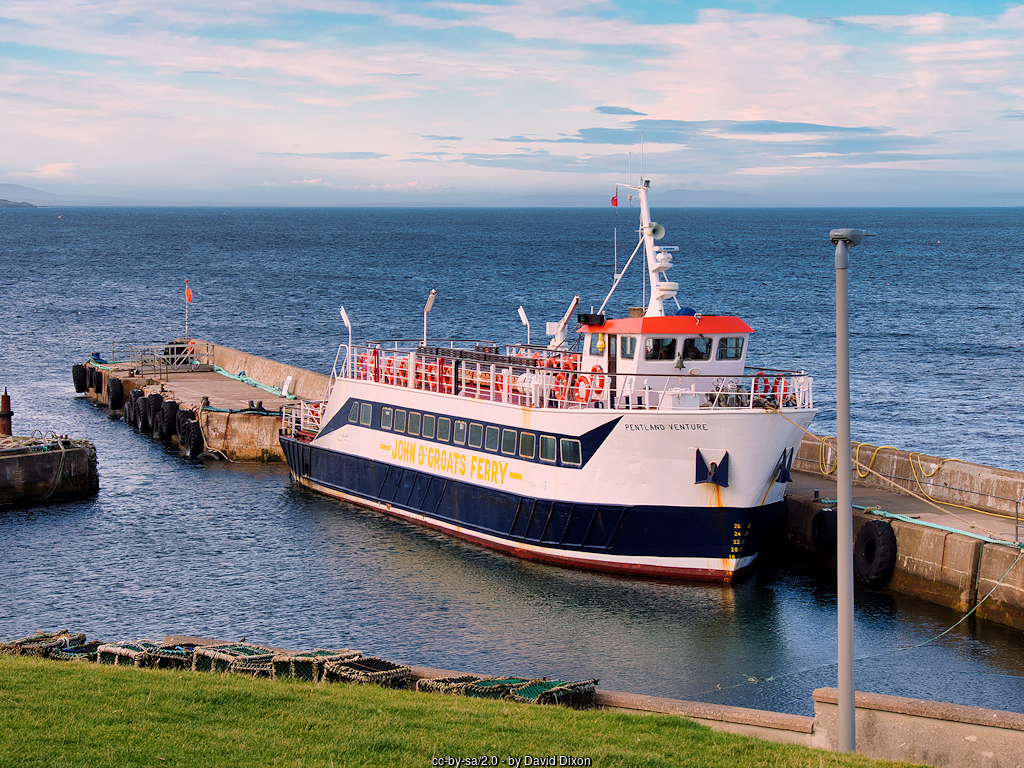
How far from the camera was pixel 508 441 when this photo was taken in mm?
26203

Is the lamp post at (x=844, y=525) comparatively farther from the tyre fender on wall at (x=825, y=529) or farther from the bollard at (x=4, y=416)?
the bollard at (x=4, y=416)

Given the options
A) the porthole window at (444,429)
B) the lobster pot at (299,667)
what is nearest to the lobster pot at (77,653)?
the lobster pot at (299,667)

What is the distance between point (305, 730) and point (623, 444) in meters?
13.9

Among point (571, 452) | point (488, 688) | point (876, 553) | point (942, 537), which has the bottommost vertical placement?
point (876, 553)

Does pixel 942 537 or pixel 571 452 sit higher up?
pixel 571 452

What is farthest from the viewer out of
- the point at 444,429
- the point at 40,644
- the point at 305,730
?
the point at 444,429

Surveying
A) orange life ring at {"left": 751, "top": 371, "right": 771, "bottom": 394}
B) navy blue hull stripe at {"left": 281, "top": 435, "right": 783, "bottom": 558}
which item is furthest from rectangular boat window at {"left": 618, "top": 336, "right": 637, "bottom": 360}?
navy blue hull stripe at {"left": 281, "top": 435, "right": 783, "bottom": 558}

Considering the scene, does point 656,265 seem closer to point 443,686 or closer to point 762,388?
point 762,388

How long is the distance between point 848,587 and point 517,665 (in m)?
9.62

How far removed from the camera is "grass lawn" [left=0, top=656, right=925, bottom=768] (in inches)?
401

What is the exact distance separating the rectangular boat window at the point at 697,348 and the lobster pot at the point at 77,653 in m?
14.6

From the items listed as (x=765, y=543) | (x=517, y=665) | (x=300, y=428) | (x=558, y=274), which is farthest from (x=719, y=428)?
(x=558, y=274)

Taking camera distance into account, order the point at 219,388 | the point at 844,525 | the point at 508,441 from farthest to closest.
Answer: the point at 219,388 → the point at 508,441 → the point at 844,525

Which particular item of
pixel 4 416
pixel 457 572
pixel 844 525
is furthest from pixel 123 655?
pixel 4 416
